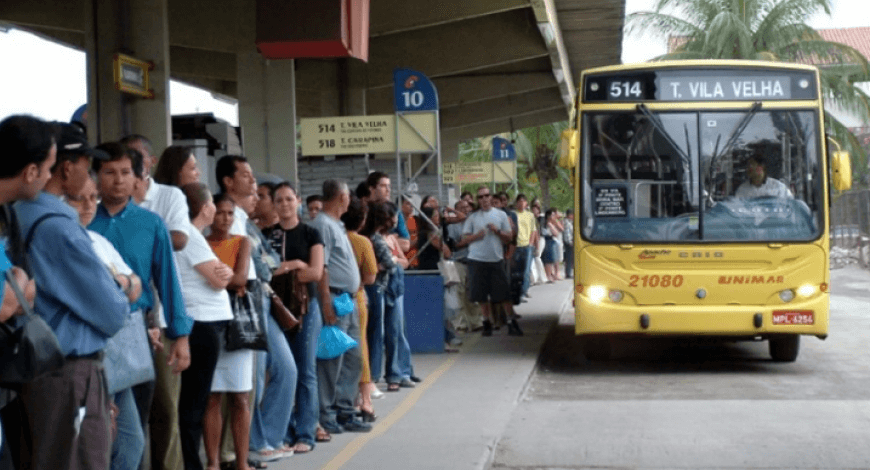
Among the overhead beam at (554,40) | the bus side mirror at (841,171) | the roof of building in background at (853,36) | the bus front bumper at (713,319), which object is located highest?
the roof of building in background at (853,36)

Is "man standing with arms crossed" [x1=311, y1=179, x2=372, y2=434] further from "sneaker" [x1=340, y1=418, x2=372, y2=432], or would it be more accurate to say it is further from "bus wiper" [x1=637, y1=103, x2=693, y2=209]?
"bus wiper" [x1=637, y1=103, x2=693, y2=209]

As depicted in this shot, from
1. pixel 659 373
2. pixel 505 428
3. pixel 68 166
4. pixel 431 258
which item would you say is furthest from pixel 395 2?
pixel 68 166

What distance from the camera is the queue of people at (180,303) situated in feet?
16.2

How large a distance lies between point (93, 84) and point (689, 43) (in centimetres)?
3384

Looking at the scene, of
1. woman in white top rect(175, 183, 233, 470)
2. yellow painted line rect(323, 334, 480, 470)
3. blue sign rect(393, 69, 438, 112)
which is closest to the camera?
woman in white top rect(175, 183, 233, 470)

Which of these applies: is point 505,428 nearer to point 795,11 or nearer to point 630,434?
Result: point 630,434

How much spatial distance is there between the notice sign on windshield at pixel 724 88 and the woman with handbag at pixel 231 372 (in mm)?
7096

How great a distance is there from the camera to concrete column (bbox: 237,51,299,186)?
20172 mm

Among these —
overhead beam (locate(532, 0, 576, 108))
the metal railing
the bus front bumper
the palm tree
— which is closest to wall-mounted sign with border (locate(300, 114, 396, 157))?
the bus front bumper

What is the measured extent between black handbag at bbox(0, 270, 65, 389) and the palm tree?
4061 centimetres

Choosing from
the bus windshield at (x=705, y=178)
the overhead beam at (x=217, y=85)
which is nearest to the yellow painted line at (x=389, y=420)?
the bus windshield at (x=705, y=178)

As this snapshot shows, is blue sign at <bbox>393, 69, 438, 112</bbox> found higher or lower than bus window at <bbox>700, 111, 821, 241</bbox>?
higher

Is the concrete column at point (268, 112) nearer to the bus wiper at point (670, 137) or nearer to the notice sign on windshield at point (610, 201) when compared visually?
the notice sign on windshield at point (610, 201)

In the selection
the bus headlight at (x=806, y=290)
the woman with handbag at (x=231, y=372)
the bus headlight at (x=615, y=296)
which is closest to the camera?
the woman with handbag at (x=231, y=372)
